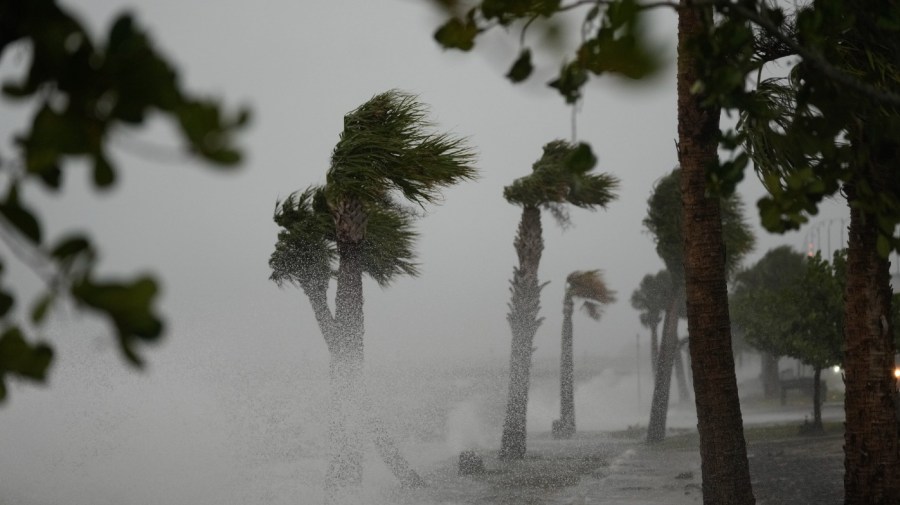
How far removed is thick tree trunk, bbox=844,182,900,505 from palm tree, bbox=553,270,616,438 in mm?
19199

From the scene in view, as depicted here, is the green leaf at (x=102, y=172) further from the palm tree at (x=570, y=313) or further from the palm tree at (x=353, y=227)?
the palm tree at (x=570, y=313)

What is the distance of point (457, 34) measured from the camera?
225cm

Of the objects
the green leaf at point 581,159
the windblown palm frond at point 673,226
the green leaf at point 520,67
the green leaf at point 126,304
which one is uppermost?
the windblown palm frond at point 673,226

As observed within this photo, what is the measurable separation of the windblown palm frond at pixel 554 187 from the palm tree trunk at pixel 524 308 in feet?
1.61

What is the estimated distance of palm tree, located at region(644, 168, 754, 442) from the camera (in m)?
22.8

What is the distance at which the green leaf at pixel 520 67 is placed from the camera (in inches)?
86.2

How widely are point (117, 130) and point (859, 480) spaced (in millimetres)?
6785

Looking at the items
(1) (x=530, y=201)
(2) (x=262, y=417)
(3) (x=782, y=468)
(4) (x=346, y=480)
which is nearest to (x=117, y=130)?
(4) (x=346, y=480)

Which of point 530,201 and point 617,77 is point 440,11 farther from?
point 530,201

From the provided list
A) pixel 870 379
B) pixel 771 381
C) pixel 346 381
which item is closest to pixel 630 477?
pixel 346 381

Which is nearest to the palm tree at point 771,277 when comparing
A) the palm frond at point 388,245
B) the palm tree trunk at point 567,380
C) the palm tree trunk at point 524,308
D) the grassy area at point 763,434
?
the palm tree trunk at point 567,380

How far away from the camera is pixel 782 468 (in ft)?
46.9

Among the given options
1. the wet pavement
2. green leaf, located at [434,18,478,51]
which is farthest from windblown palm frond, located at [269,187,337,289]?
green leaf, located at [434,18,478,51]

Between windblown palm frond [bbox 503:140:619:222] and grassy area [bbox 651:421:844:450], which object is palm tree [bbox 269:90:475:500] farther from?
grassy area [bbox 651:421:844:450]
